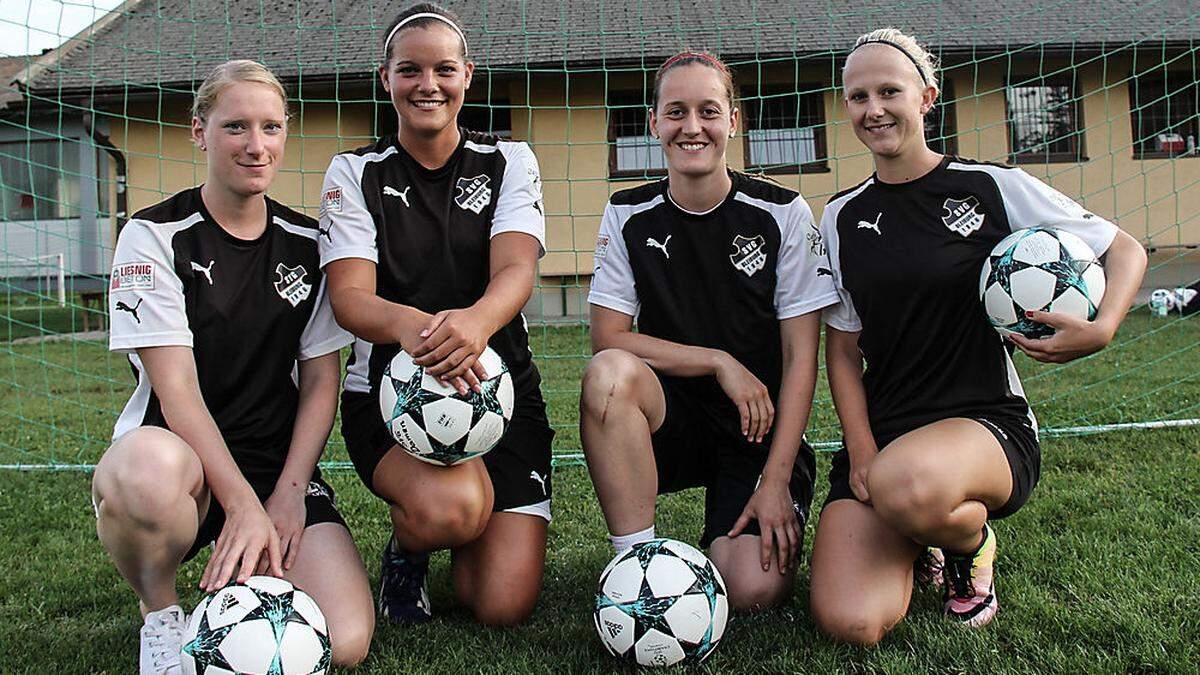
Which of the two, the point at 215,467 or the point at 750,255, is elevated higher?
the point at 750,255

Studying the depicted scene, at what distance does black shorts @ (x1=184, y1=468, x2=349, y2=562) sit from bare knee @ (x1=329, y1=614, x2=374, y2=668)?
1.06 feet

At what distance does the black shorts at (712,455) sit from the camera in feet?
9.20

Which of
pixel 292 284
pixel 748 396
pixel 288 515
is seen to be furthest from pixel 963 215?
pixel 288 515

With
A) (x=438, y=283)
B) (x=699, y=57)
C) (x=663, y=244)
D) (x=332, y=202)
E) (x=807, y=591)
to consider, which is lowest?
(x=807, y=591)

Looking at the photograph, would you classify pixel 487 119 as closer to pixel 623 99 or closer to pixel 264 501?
pixel 623 99

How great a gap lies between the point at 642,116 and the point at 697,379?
862cm

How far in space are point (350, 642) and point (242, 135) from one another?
1289 millimetres

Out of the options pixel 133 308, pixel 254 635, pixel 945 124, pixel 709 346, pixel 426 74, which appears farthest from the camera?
pixel 945 124

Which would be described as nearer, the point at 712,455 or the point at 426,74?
the point at 426,74

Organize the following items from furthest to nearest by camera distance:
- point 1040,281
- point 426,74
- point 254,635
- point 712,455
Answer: point 712,455 < point 426,74 < point 1040,281 < point 254,635

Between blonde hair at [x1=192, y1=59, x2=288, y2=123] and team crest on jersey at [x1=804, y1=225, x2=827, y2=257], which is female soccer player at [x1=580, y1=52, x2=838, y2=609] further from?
blonde hair at [x1=192, y1=59, x2=288, y2=123]

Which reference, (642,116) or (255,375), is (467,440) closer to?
(255,375)

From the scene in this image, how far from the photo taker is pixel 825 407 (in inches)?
227

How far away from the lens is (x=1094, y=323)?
7.45 ft
